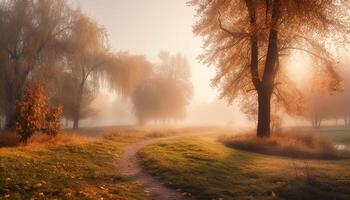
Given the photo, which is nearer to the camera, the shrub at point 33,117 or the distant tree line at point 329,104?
the shrub at point 33,117

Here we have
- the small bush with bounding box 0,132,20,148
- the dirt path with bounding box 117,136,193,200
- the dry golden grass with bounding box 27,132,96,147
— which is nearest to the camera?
the dirt path with bounding box 117,136,193,200

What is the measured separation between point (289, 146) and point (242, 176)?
31.3ft

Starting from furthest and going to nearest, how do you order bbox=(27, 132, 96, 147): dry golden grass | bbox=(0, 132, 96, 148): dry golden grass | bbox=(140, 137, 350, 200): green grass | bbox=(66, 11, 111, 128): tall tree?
1. bbox=(66, 11, 111, 128): tall tree
2. bbox=(27, 132, 96, 147): dry golden grass
3. bbox=(0, 132, 96, 148): dry golden grass
4. bbox=(140, 137, 350, 200): green grass

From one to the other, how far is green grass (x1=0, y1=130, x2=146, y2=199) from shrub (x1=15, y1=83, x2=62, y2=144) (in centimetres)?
118

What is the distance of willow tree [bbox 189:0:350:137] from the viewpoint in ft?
73.1

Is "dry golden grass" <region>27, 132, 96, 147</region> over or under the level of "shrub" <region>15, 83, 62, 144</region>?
under

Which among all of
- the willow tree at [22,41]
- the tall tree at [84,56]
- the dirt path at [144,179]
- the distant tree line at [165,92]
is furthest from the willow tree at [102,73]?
the dirt path at [144,179]

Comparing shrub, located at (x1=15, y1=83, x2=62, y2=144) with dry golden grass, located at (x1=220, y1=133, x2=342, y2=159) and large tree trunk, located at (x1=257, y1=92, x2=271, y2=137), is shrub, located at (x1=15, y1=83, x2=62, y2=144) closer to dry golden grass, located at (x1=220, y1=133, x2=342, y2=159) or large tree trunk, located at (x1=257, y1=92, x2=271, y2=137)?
dry golden grass, located at (x1=220, y1=133, x2=342, y2=159)

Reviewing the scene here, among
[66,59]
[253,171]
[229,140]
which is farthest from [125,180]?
[66,59]

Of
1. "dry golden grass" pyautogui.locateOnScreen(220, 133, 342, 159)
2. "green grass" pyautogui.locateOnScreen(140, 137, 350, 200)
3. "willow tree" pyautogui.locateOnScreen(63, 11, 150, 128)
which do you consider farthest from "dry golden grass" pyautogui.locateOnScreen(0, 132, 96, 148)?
"willow tree" pyautogui.locateOnScreen(63, 11, 150, 128)

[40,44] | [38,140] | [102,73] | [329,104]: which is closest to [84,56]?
[102,73]

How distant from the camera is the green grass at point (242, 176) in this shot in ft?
41.1

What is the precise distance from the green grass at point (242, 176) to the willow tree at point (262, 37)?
8.20m

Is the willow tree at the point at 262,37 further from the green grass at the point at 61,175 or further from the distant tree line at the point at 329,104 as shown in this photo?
the distant tree line at the point at 329,104
